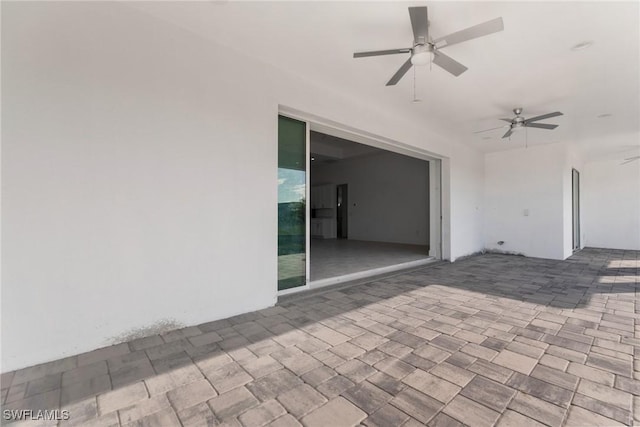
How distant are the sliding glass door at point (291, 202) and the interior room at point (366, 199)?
3.34 m

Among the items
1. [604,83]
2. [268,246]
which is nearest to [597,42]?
[604,83]

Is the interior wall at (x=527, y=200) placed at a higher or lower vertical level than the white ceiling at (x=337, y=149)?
lower

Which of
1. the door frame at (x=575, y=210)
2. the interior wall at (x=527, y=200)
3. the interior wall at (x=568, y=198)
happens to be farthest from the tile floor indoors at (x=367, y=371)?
the door frame at (x=575, y=210)

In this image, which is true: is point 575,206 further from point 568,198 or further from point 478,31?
point 478,31

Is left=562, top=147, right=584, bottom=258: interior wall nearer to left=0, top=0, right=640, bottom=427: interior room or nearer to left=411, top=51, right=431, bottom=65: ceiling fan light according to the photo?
left=0, top=0, right=640, bottom=427: interior room

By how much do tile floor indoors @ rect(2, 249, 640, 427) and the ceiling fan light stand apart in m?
2.49

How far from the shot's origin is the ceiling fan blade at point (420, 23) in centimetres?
206

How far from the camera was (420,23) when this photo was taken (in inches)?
86.9

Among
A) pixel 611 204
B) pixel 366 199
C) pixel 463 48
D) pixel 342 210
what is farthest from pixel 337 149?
pixel 611 204

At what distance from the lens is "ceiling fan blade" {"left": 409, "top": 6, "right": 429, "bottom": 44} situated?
81.1 inches

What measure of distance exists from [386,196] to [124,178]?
831cm

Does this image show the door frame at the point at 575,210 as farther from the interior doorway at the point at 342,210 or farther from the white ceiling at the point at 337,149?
the interior doorway at the point at 342,210

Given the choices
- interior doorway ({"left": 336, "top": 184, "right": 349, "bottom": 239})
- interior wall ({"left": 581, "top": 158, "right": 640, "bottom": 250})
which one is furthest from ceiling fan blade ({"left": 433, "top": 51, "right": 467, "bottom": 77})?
interior wall ({"left": 581, "top": 158, "right": 640, "bottom": 250})

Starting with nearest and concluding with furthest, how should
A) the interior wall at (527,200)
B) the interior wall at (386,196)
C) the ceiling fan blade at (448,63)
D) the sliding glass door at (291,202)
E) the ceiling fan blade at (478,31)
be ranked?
the ceiling fan blade at (478,31) → the ceiling fan blade at (448,63) → the sliding glass door at (291,202) → the interior wall at (527,200) → the interior wall at (386,196)
